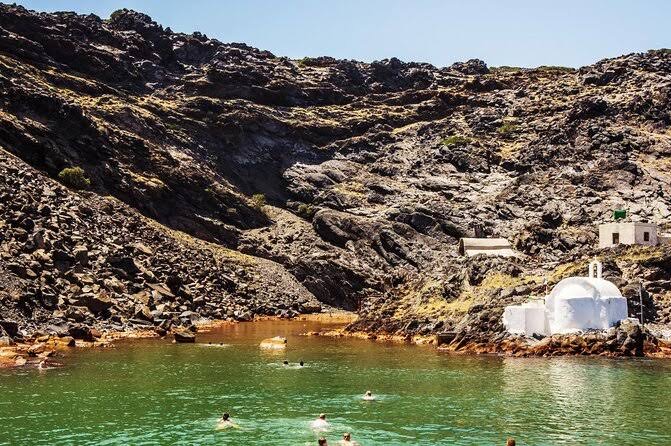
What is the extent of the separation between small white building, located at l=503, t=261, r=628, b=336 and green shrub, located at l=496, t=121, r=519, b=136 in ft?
377

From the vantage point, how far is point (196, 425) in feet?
127

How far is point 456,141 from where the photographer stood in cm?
17512

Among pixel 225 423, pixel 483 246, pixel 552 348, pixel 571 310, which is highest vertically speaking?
pixel 483 246

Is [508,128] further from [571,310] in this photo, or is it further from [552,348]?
[552,348]

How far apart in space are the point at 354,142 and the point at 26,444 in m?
150

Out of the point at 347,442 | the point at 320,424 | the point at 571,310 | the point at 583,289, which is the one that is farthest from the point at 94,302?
the point at 347,442

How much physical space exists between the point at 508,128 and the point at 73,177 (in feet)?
367

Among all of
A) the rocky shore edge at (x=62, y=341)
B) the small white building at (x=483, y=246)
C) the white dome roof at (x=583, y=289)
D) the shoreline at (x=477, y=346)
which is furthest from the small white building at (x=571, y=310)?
the small white building at (x=483, y=246)

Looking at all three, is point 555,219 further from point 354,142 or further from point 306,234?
point 354,142

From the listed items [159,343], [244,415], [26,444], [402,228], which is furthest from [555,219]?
[26,444]

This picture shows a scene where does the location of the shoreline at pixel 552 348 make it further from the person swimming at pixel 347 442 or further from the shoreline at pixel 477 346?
the person swimming at pixel 347 442

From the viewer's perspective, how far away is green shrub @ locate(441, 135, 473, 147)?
174m

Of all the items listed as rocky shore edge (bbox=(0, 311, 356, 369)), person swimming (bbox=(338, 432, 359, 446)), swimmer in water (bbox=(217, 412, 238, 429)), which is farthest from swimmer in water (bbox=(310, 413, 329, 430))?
rocky shore edge (bbox=(0, 311, 356, 369))

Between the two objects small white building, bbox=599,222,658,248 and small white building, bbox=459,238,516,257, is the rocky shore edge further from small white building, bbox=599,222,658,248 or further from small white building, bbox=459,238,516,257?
small white building, bbox=599,222,658,248
